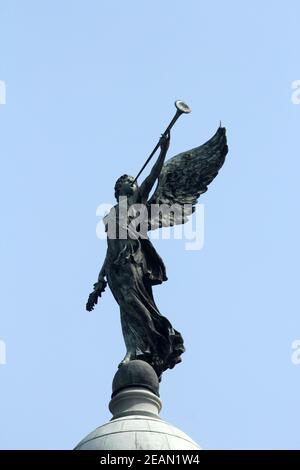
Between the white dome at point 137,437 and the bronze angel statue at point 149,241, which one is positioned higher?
the bronze angel statue at point 149,241

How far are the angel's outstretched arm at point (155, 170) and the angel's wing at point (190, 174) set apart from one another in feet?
2.49

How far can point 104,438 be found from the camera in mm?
18078

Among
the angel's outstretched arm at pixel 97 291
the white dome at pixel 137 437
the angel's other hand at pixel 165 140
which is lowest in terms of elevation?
the white dome at pixel 137 437

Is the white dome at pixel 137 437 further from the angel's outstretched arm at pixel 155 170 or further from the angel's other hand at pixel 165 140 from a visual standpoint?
the angel's other hand at pixel 165 140

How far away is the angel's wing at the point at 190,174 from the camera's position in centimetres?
2345

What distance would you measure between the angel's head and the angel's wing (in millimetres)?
859

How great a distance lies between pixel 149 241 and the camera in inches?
876

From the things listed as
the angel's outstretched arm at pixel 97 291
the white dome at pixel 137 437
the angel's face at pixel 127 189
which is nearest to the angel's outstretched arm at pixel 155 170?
the angel's face at pixel 127 189

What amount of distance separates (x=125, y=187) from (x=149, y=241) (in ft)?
3.52

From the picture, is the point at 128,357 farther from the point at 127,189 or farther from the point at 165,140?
the point at 165,140

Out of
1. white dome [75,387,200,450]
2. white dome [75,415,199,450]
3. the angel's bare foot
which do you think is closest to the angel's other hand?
the angel's bare foot
